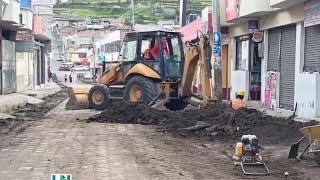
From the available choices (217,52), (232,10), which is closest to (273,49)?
(217,52)

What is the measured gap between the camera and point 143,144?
13891 millimetres

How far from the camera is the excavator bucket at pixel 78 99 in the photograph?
82.2ft

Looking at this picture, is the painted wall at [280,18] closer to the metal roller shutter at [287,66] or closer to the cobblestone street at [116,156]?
the metal roller shutter at [287,66]

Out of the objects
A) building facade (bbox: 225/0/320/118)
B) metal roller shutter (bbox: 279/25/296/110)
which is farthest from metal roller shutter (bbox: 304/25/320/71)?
metal roller shutter (bbox: 279/25/296/110)

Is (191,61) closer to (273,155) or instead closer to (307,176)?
(273,155)

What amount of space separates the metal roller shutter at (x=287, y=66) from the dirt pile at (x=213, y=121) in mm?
4614

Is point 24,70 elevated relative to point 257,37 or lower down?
lower down

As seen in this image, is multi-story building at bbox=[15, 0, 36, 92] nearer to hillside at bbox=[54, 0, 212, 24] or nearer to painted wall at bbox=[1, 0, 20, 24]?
painted wall at bbox=[1, 0, 20, 24]

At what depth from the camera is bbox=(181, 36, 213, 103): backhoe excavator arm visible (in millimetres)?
18969

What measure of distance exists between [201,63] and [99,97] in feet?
20.3

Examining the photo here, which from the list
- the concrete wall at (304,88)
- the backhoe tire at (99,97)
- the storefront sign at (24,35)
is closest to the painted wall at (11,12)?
→ the backhoe tire at (99,97)

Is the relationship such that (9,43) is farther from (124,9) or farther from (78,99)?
(124,9)

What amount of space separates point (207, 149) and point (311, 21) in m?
7.51

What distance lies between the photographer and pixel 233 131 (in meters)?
15.4
